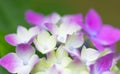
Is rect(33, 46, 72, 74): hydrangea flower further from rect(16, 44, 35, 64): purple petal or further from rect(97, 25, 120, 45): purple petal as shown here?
rect(97, 25, 120, 45): purple petal

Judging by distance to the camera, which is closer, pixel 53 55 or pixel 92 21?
pixel 53 55

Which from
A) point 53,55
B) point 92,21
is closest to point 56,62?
point 53,55

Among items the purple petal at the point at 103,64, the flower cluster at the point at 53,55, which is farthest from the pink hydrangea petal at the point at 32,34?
the purple petal at the point at 103,64

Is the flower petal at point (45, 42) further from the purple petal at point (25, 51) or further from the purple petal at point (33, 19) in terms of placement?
the purple petal at point (33, 19)

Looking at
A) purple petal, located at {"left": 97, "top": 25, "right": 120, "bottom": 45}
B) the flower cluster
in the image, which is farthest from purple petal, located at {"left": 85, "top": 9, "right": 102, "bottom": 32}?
the flower cluster

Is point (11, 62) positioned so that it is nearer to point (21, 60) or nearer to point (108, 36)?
point (21, 60)

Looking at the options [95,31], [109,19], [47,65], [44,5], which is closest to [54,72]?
[47,65]
